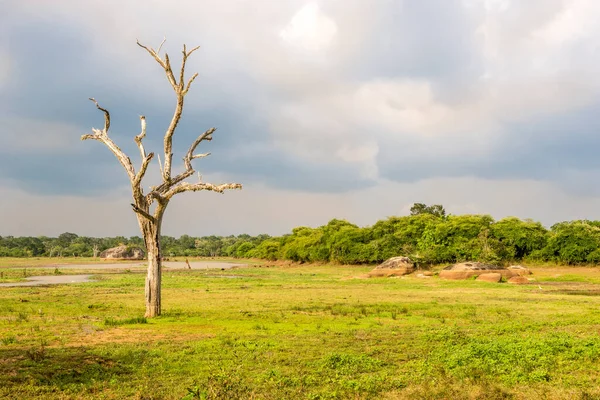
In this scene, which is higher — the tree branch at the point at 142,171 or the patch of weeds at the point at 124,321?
the tree branch at the point at 142,171

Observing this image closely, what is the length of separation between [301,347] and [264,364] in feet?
7.13

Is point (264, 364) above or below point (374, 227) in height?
below

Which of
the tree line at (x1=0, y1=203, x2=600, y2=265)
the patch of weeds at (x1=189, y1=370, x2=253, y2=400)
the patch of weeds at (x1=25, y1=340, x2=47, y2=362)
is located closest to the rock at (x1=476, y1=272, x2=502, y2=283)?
the tree line at (x1=0, y1=203, x2=600, y2=265)

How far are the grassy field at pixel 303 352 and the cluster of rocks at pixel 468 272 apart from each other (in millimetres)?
19843

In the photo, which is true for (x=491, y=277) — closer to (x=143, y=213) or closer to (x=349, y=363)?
(x=143, y=213)

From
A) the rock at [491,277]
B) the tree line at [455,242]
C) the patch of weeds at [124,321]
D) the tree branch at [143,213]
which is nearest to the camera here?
the patch of weeds at [124,321]

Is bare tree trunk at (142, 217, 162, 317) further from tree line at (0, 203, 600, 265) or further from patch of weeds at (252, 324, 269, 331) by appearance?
tree line at (0, 203, 600, 265)

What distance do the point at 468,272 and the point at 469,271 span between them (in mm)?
180

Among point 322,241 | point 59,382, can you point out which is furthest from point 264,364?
point 322,241

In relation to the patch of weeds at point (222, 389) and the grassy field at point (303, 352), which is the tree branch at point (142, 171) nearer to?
the grassy field at point (303, 352)

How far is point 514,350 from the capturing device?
1216 centimetres

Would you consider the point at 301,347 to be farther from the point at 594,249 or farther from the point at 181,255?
the point at 181,255

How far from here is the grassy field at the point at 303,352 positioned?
30.5 feet

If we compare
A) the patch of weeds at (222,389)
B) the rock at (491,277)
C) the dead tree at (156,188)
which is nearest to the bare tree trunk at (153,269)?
the dead tree at (156,188)
